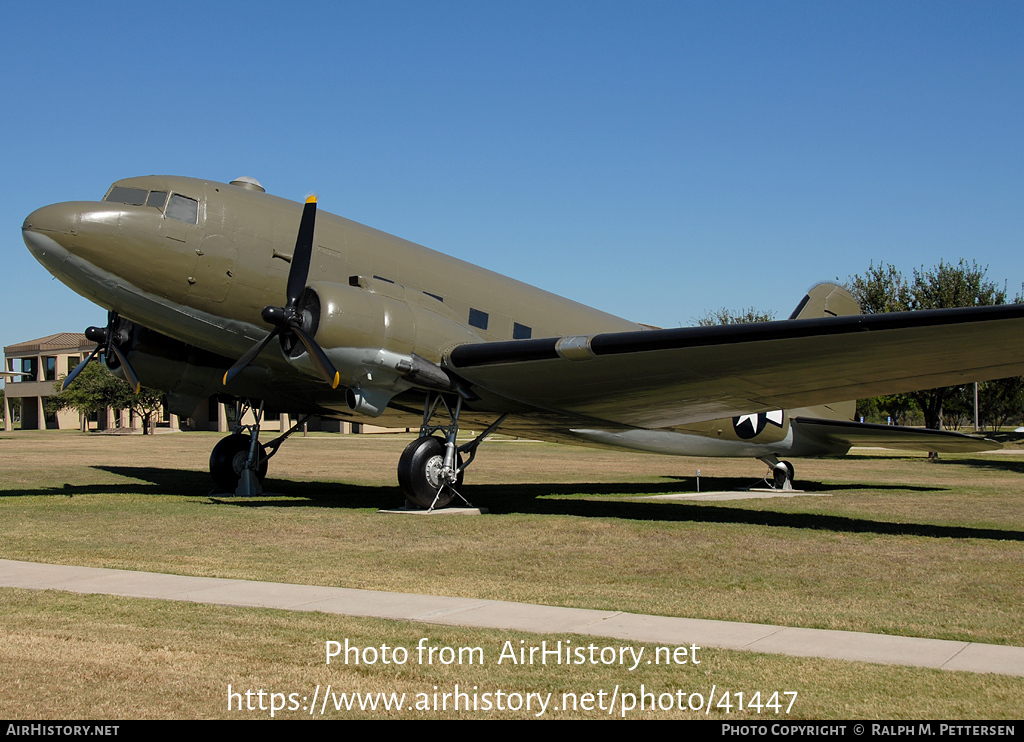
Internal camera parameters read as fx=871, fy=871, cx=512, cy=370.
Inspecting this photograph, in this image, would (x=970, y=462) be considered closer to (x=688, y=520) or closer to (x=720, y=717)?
(x=688, y=520)

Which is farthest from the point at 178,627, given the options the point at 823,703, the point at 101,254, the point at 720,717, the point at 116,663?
the point at 101,254

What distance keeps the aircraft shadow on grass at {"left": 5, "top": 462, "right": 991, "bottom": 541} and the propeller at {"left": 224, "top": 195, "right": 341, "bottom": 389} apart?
3.88m

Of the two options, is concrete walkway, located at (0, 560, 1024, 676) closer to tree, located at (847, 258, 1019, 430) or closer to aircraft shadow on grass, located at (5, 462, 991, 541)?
aircraft shadow on grass, located at (5, 462, 991, 541)

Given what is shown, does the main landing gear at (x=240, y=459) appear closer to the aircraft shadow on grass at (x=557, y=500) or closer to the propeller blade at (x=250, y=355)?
the aircraft shadow on grass at (x=557, y=500)

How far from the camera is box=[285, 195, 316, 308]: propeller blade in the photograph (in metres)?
15.4

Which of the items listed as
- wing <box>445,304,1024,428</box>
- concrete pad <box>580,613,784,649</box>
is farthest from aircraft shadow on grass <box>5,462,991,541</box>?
concrete pad <box>580,613,784,649</box>

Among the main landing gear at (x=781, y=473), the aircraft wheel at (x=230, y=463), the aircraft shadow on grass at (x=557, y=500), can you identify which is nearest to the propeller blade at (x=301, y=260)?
the aircraft shadow on grass at (x=557, y=500)

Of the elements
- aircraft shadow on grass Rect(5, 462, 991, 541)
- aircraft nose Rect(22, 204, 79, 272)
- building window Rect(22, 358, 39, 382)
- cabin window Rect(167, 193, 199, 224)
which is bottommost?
aircraft shadow on grass Rect(5, 462, 991, 541)

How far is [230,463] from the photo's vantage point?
854 inches

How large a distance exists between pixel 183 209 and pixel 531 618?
444 inches

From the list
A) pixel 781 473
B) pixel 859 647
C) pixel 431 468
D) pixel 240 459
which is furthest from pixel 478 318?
pixel 859 647

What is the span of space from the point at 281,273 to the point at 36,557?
23.1ft

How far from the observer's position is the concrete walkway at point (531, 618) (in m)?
6.45

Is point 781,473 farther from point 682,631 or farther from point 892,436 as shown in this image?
point 682,631
